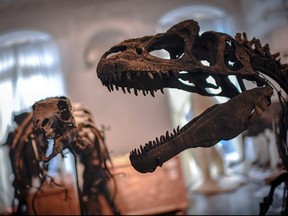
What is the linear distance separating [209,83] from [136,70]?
1.69ft

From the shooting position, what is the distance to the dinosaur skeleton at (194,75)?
1.31m

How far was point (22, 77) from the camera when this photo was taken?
2.24m

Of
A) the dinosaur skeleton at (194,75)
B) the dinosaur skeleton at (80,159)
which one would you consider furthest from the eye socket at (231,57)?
the dinosaur skeleton at (80,159)

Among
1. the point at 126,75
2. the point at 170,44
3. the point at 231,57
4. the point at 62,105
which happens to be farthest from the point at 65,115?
the point at 231,57

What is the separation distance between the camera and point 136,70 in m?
1.28

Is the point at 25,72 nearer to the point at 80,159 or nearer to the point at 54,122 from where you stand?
the point at 80,159

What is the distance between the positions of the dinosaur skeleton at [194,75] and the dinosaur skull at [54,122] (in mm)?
344

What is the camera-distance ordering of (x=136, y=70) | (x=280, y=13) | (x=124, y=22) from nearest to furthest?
(x=136, y=70) → (x=280, y=13) → (x=124, y=22)

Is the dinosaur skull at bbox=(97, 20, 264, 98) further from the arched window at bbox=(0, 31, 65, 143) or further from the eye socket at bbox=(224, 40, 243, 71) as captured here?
the arched window at bbox=(0, 31, 65, 143)

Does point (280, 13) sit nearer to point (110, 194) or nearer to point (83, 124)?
point (83, 124)

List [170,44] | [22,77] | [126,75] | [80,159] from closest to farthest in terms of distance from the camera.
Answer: [126,75], [170,44], [22,77], [80,159]

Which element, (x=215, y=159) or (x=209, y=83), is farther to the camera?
(x=215, y=159)

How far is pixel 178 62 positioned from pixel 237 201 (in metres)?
1.49

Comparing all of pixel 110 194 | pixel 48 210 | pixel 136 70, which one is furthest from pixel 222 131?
pixel 48 210
